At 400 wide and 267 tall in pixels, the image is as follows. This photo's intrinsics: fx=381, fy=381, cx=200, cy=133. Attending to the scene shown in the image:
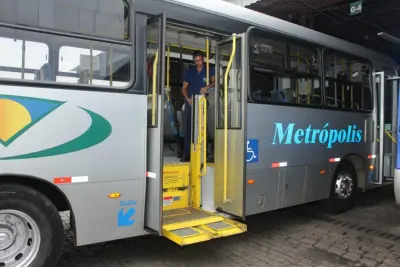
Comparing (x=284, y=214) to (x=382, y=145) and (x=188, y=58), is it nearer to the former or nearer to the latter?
(x=382, y=145)

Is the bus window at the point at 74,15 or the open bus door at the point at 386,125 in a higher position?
the bus window at the point at 74,15

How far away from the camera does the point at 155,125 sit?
12.9ft

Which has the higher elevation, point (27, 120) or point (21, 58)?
point (21, 58)

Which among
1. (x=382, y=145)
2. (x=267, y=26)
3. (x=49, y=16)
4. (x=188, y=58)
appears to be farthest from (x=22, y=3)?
(x=382, y=145)

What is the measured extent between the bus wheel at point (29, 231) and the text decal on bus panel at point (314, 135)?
2.94 m

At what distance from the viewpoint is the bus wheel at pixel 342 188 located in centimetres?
642

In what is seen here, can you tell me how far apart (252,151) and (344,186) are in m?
2.62

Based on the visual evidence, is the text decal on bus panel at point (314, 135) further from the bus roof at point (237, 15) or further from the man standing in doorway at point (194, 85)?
the bus roof at point (237, 15)

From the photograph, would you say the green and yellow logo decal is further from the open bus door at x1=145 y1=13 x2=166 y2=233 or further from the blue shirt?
the blue shirt

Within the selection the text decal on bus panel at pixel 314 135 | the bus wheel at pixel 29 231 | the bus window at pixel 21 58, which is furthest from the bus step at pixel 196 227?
the bus window at pixel 21 58

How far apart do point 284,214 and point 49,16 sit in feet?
16.3

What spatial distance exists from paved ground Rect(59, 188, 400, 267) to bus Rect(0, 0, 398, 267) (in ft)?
A: 1.38

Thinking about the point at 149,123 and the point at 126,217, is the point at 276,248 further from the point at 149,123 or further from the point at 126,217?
the point at 149,123

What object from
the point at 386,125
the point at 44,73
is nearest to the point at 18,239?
the point at 44,73
